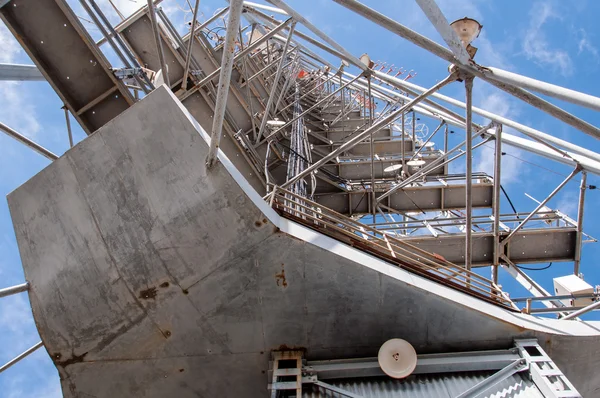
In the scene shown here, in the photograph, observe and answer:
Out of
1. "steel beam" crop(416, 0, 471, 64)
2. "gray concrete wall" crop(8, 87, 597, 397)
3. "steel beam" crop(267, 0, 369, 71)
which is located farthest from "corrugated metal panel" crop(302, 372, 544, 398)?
"steel beam" crop(267, 0, 369, 71)

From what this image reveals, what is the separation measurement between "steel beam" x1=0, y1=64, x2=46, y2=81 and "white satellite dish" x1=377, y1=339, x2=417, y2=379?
766cm

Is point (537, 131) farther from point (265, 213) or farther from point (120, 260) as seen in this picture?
point (120, 260)

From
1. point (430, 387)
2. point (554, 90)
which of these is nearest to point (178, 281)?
point (430, 387)

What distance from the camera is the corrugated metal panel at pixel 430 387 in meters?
4.38

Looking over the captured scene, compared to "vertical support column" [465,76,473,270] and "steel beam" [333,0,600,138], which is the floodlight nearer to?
"vertical support column" [465,76,473,270]

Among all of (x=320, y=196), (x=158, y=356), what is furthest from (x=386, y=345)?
(x=320, y=196)

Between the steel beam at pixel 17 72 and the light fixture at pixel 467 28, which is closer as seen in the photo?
the light fixture at pixel 467 28

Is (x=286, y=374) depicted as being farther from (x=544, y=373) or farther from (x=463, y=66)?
(x=463, y=66)

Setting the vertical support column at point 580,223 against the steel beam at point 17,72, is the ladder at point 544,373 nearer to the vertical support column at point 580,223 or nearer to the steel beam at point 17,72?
the vertical support column at point 580,223

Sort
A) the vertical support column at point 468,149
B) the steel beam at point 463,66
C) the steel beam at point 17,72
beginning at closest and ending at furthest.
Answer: the steel beam at point 463,66, the vertical support column at point 468,149, the steel beam at point 17,72

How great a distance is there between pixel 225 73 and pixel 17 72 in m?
5.82

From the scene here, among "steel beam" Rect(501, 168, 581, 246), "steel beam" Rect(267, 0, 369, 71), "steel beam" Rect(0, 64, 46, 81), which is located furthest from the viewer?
"steel beam" Rect(501, 168, 581, 246)

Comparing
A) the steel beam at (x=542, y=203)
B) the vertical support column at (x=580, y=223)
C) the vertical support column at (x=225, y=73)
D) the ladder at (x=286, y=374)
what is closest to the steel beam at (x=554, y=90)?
the vertical support column at (x=225, y=73)

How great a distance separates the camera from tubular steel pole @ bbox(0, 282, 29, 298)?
4.69m
